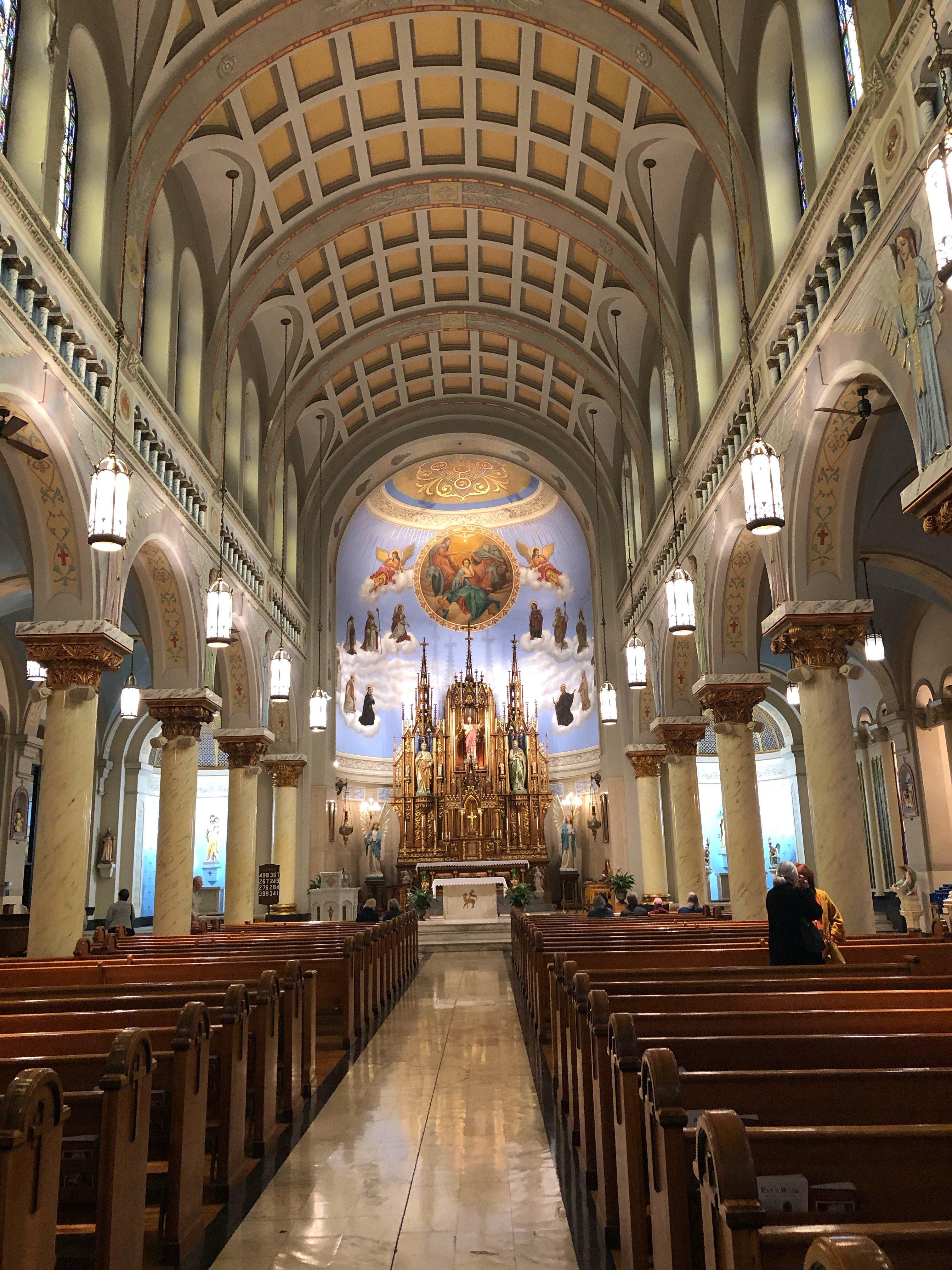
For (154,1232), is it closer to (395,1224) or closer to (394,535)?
(395,1224)

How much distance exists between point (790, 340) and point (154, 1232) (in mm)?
10770

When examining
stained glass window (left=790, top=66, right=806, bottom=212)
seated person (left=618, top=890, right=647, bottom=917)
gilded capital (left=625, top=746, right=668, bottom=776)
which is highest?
stained glass window (left=790, top=66, right=806, bottom=212)

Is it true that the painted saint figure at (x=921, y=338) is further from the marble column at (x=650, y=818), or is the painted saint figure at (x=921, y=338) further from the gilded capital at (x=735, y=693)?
the marble column at (x=650, y=818)

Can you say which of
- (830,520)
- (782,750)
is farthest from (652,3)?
(782,750)

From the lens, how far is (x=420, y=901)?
24.4 meters

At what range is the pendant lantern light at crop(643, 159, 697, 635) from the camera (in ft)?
44.8

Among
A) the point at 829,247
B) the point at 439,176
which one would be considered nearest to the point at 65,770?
the point at 829,247

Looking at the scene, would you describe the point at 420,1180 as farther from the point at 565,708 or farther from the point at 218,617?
the point at 565,708

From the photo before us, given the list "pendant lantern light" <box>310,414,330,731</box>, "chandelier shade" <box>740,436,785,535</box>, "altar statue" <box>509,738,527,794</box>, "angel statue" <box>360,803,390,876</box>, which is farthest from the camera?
"altar statue" <box>509,738,527,794</box>

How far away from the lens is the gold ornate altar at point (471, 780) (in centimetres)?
3073

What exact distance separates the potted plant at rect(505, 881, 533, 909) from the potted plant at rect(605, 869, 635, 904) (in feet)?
6.88

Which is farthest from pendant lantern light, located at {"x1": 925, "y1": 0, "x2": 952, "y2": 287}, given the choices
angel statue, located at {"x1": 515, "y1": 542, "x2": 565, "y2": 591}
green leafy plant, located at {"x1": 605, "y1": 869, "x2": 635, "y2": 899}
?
angel statue, located at {"x1": 515, "y1": 542, "x2": 565, "y2": 591}

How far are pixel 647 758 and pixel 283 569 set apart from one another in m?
10.2

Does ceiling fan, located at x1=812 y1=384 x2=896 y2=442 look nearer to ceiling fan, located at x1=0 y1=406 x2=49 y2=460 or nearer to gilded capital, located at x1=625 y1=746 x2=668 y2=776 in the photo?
ceiling fan, located at x1=0 y1=406 x2=49 y2=460
